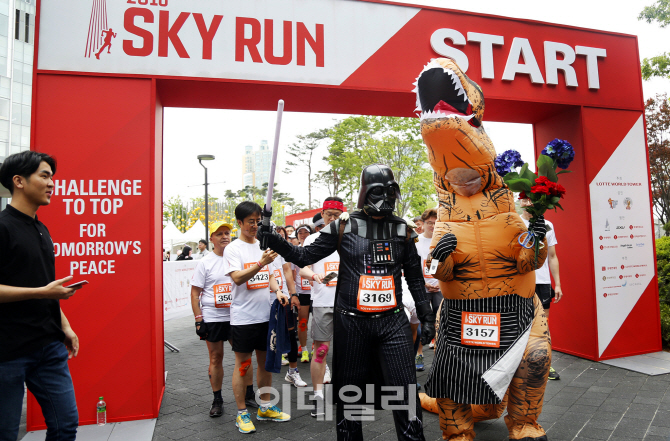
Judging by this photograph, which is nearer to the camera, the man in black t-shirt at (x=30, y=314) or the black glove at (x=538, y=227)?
the man in black t-shirt at (x=30, y=314)

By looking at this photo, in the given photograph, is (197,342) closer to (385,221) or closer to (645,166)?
(385,221)

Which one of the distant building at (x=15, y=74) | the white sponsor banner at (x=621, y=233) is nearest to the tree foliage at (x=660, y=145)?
the white sponsor banner at (x=621, y=233)

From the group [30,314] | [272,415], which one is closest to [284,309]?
[272,415]

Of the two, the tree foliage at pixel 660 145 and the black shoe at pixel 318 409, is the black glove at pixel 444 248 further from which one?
the tree foliage at pixel 660 145

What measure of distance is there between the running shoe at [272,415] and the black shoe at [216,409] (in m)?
0.43

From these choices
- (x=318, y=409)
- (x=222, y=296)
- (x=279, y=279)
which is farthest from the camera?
(x=279, y=279)

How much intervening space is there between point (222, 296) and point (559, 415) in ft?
10.9

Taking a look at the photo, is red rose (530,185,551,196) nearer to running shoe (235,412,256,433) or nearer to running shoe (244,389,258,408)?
running shoe (235,412,256,433)

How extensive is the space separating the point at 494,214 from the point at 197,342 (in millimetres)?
6357

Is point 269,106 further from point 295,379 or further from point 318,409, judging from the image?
point 318,409

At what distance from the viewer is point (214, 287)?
4328 millimetres

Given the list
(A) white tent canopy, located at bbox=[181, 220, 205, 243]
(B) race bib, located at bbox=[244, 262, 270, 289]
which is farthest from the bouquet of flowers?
(A) white tent canopy, located at bbox=[181, 220, 205, 243]

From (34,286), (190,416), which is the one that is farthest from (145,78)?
(190,416)

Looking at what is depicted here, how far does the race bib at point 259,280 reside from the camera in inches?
153
